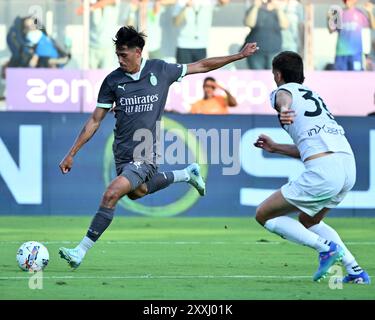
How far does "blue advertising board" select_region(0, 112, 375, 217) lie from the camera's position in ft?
60.5

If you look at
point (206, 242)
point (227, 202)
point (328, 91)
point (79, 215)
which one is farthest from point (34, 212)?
point (328, 91)

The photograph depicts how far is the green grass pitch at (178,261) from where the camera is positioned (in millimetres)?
10188

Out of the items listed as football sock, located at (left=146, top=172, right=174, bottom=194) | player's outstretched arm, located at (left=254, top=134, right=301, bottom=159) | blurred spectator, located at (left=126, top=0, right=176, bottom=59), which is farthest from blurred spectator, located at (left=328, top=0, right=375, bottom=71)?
player's outstretched arm, located at (left=254, top=134, right=301, bottom=159)

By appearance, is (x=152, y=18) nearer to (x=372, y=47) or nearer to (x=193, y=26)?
(x=193, y=26)

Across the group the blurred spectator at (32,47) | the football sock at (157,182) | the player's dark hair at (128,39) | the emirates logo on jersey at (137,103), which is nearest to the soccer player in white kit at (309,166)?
the player's dark hair at (128,39)

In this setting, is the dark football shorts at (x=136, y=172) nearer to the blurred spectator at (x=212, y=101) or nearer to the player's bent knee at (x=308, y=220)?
the player's bent knee at (x=308, y=220)

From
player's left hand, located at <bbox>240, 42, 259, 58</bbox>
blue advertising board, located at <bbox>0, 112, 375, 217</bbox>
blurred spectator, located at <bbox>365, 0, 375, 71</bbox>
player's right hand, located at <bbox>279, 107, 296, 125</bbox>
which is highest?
player's left hand, located at <bbox>240, 42, 259, 58</bbox>

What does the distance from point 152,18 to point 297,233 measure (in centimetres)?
1073

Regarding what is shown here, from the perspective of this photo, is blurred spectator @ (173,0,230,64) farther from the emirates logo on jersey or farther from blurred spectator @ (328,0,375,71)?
the emirates logo on jersey

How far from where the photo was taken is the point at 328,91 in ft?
69.5

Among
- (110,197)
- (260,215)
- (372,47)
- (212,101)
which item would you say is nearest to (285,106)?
(260,215)

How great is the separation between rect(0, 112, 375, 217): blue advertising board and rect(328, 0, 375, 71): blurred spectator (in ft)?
7.93

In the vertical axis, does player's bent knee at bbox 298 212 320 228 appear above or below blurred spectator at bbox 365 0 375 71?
below

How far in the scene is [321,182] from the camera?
1057 centimetres
